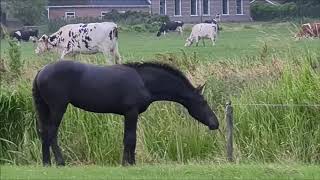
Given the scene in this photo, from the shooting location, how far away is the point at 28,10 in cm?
7731

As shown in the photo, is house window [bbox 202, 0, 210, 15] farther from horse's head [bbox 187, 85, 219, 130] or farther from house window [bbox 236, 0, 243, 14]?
horse's head [bbox 187, 85, 219, 130]

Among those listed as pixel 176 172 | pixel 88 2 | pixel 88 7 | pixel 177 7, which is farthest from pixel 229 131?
pixel 177 7

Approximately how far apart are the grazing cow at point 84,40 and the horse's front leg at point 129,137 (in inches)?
640

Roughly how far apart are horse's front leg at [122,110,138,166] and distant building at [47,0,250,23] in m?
75.3

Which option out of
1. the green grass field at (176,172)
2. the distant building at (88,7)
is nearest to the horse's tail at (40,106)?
the green grass field at (176,172)

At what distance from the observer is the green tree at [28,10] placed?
252 feet

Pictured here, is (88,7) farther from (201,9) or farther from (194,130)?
(194,130)

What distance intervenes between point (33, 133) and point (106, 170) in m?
4.51

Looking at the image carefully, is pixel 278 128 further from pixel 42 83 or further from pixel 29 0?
pixel 29 0

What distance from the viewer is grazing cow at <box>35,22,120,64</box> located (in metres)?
29.7

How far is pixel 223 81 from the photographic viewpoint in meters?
17.4

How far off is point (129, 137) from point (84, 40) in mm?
17429

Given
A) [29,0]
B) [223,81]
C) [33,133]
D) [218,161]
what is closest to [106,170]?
[218,161]

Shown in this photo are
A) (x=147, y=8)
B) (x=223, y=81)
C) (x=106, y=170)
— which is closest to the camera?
(x=106, y=170)
